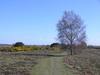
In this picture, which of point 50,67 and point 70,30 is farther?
point 70,30

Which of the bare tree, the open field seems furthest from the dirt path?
the bare tree

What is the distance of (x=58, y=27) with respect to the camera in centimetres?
5303

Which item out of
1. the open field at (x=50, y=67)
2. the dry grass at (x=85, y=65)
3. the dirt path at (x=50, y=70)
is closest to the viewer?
the dirt path at (x=50, y=70)

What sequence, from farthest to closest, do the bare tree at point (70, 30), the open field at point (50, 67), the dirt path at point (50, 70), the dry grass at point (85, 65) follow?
the bare tree at point (70, 30)
the dry grass at point (85, 65)
the open field at point (50, 67)
the dirt path at point (50, 70)

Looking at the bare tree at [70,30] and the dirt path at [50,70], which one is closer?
the dirt path at [50,70]

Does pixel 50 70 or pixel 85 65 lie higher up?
pixel 85 65

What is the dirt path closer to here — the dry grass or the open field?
the open field

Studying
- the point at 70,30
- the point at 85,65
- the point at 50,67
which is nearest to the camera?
the point at 50,67

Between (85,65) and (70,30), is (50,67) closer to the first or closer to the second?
(85,65)

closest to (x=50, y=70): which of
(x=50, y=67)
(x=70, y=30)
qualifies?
(x=50, y=67)

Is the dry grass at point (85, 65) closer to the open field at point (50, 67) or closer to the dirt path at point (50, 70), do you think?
the open field at point (50, 67)

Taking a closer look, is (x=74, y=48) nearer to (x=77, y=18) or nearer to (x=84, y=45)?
(x=84, y=45)

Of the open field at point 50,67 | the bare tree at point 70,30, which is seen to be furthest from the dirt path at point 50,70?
the bare tree at point 70,30

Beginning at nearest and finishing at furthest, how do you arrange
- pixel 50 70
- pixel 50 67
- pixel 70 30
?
pixel 50 70 < pixel 50 67 < pixel 70 30
